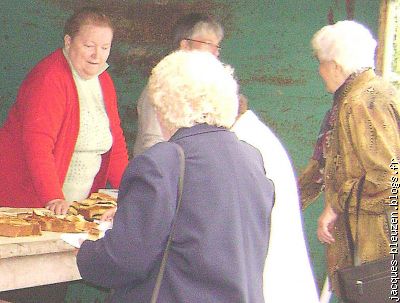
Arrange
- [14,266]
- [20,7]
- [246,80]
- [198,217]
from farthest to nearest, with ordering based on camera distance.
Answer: [246,80] → [20,7] → [14,266] → [198,217]

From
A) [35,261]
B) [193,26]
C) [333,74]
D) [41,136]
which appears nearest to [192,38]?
[193,26]

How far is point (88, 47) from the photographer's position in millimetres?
3623

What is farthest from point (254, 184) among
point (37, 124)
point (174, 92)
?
point (37, 124)

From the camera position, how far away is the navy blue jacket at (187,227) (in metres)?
2.08

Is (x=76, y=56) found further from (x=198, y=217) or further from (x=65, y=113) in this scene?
(x=198, y=217)

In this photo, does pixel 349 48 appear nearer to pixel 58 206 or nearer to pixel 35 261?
pixel 58 206

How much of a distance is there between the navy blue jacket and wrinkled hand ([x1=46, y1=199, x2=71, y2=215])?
110cm

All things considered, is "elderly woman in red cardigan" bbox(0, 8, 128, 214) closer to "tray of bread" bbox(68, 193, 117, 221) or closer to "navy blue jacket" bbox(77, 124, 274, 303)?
"tray of bread" bbox(68, 193, 117, 221)

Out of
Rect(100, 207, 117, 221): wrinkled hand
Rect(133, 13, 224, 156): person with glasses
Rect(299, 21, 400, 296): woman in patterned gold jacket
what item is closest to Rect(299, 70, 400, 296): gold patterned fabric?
Rect(299, 21, 400, 296): woman in patterned gold jacket

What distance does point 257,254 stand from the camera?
229 cm

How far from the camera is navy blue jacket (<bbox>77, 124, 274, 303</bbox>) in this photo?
2.08 metres

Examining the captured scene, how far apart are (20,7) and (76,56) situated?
161 centimetres

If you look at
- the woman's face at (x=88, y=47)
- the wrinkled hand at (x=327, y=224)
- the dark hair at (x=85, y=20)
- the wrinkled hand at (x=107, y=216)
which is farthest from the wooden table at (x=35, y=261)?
the wrinkled hand at (x=327, y=224)

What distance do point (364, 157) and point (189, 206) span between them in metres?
1.60
